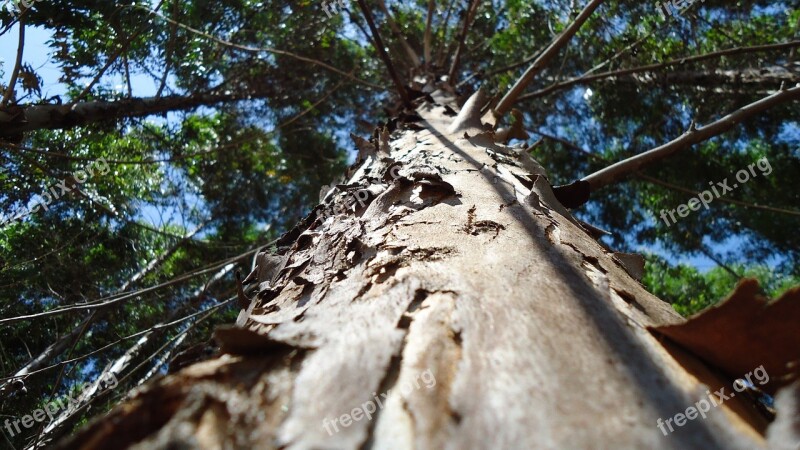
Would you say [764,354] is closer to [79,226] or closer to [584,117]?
[79,226]

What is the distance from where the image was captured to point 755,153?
14.6 feet

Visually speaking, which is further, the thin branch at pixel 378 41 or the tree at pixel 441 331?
the thin branch at pixel 378 41

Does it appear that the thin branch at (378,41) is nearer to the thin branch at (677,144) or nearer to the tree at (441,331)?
the tree at (441,331)

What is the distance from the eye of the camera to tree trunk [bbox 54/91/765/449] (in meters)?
0.37

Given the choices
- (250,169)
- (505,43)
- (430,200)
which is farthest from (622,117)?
(430,200)

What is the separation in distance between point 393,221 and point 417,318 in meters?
0.37

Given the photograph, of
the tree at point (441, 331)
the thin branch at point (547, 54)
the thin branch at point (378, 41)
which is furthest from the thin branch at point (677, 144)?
the thin branch at point (378, 41)

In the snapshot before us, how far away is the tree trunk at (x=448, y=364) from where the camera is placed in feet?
1.22

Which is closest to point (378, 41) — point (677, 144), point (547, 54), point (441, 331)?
point (547, 54)

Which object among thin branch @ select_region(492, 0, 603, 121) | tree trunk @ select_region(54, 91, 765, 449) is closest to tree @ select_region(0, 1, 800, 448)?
tree trunk @ select_region(54, 91, 765, 449)

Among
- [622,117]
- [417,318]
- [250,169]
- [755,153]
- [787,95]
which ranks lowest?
[755,153]

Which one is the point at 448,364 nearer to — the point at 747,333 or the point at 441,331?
the point at 441,331

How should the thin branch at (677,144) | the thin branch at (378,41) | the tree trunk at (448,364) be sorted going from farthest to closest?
1. the thin branch at (378,41)
2. the thin branch at (677,144)
3. the tree trunk at (448,364)

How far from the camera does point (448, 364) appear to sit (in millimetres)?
465
